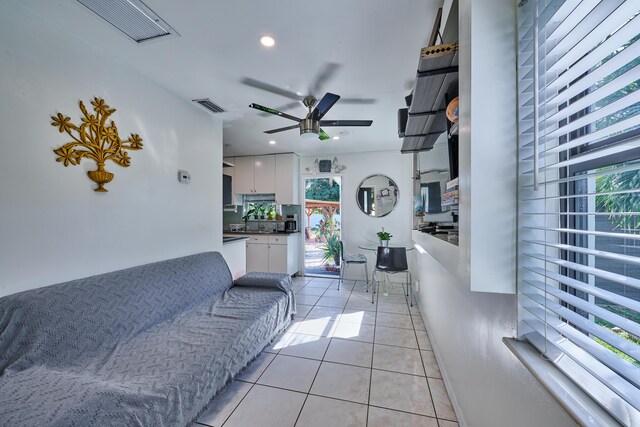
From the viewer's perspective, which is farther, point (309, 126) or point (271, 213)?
point (271, 213)

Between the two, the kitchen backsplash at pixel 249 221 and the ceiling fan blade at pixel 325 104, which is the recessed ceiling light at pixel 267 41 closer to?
the ceiling fan blade at pixel 325 104

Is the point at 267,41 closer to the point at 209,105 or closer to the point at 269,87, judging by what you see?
the point at 269,87

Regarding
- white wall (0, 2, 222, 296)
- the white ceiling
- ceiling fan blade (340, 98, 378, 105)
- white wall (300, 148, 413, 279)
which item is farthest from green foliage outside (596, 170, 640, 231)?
white wall (300, 148, 413, 279)

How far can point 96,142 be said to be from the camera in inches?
72.5

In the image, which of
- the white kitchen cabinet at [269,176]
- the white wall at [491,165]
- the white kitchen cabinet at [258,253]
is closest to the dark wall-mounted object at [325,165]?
the white kitchen cabinet at [269,176]

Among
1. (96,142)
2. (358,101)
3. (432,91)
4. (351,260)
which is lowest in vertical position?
(351,260)

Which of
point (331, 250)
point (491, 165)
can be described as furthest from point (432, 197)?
point (331, 250)

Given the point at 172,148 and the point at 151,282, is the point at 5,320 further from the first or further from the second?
the point at 172,148

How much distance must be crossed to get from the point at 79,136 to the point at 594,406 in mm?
2801

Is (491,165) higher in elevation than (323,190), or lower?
lower

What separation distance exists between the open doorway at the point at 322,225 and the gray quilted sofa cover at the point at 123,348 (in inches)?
109

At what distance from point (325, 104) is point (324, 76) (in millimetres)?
227

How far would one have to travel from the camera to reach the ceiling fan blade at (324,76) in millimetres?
2047

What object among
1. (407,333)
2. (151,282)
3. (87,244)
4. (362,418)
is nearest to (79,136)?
(87,244)
